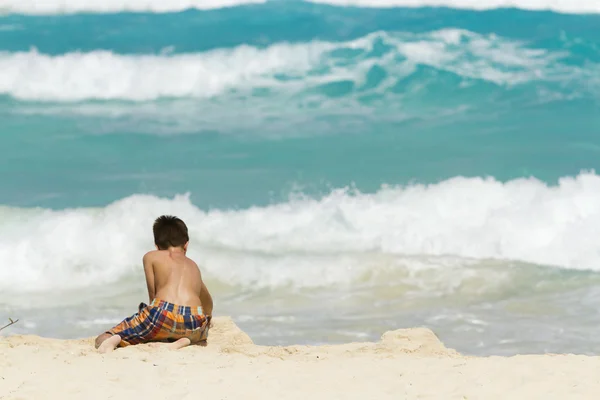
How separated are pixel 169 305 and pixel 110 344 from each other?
438mm

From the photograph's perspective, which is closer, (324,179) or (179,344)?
(179,344)

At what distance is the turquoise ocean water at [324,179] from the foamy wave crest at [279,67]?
0.19 ft

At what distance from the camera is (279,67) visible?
990 inches

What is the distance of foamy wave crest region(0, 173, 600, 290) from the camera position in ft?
41.1

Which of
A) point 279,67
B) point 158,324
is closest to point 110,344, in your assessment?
point 158,324

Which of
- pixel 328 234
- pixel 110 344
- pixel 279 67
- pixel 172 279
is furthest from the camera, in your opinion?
pixel 279 67

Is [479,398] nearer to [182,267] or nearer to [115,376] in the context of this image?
[115,376]

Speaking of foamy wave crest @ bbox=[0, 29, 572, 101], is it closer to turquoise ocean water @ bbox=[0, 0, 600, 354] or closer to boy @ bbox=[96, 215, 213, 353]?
turquoise ocean water @ bbox=[0, 0, 600, 354]

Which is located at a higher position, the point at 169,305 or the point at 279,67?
the point at 279,67

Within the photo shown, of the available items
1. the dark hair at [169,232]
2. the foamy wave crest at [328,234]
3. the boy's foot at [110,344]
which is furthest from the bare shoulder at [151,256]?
the foamy wave crest at [328,234]

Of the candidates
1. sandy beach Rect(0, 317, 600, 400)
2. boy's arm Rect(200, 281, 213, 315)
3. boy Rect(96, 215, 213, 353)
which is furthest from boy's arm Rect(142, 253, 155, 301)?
sandy beach Rect(0, 317, 600, 400)

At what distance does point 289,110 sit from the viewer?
75.4 ft

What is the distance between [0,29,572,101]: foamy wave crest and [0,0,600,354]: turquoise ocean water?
6 centimetres

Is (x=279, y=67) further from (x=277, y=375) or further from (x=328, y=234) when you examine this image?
(x=277, y=375)
